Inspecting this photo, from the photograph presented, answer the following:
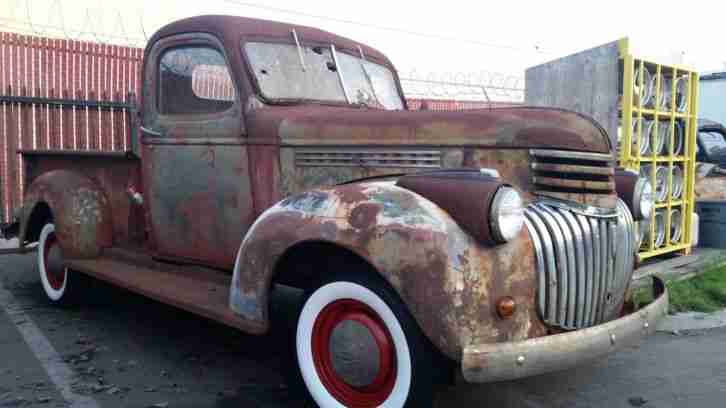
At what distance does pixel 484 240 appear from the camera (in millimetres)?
2455

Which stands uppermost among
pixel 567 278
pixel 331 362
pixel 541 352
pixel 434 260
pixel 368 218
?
pixel 368 218

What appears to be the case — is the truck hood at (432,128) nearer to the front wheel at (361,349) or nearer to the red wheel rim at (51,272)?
the front wheel at (361,349)

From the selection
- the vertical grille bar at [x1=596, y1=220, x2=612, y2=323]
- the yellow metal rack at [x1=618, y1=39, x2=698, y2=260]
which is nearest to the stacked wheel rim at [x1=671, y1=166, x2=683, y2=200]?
the yellow metal rack at [x1=618, y1=39, x2=698, y2=260]

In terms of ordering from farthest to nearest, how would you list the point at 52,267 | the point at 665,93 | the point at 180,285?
the point at 665,93 < the point at 52,267 < the point at 180,285

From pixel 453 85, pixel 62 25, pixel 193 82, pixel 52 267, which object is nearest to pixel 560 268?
pixel 193 82

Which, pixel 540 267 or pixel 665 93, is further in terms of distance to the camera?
pixel 665 93

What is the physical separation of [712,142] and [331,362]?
911 cm

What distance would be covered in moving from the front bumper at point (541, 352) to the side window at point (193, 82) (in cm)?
210

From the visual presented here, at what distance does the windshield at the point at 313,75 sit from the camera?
371 centimetres

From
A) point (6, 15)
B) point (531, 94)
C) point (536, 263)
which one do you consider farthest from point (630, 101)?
point (6, 15)

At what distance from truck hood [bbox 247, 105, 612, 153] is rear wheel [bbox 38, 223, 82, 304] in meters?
2.10

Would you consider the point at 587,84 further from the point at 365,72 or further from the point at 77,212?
the point at 77,212

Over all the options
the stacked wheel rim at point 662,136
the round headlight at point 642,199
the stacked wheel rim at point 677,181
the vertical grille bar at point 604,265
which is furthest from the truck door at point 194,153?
the stacked wheel rim at point 677,181

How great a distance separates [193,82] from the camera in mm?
3957
